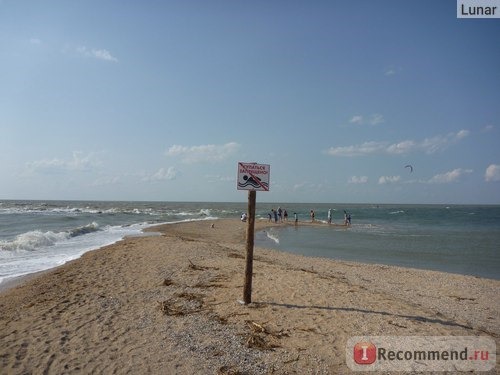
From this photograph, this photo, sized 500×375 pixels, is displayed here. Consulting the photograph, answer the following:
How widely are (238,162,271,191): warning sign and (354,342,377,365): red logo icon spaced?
3517 millimetres

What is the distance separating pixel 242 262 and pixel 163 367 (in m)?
7.90

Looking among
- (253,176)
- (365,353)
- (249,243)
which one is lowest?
(365,353)

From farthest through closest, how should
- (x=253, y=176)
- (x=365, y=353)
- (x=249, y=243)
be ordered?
(x=249, y=243) < (x=253, y=176) < (x=365, y=353)

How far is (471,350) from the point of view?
6129mm

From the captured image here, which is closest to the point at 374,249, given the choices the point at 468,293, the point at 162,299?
the point at 468,293

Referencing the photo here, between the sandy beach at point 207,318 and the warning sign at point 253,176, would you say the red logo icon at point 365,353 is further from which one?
the warning sign at point 253,176

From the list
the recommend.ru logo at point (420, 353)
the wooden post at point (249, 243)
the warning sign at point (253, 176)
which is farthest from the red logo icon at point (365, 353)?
the warning sign at point (253, 176)

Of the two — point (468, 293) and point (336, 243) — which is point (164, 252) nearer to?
point (468, 293)

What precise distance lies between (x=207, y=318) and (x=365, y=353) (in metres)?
3.16

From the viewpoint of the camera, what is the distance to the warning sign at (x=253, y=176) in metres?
7.38

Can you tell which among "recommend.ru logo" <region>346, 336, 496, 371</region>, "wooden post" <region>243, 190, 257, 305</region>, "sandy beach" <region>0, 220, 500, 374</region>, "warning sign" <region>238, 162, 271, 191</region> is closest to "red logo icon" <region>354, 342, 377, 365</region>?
"recommend.ru logo" <region>346, 336, 496, 371</region>

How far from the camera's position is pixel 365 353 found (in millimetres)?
5812

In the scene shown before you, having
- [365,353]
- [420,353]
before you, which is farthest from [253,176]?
[420,353]

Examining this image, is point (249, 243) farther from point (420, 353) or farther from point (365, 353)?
point (420, 353)
